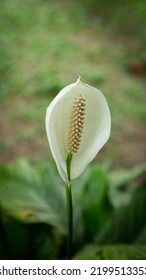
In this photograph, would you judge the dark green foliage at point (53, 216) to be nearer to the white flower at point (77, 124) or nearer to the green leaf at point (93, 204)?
the green leaf at point (93, 204)

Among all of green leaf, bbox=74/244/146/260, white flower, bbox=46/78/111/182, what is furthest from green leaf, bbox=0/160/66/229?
white flower, bbox=46/78/111/182

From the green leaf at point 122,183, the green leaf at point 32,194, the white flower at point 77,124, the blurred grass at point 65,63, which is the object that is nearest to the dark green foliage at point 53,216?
the green leaf at point 32,194

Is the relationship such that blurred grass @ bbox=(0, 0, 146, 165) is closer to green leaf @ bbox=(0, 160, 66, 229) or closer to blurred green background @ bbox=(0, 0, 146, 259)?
blurred green background @ bbox=(0, 0, 146, 259)

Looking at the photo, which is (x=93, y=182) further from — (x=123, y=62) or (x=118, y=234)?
(x=123, y=62)

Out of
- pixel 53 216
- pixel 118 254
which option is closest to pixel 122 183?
pixel 53 216

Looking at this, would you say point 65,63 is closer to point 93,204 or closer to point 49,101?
point 49,101

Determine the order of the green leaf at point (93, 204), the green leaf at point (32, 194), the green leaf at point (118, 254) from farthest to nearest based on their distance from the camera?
the green leaf at point (93, 204) < the green leaf at point (32, 194) < the green leaf at point (118, 254)
